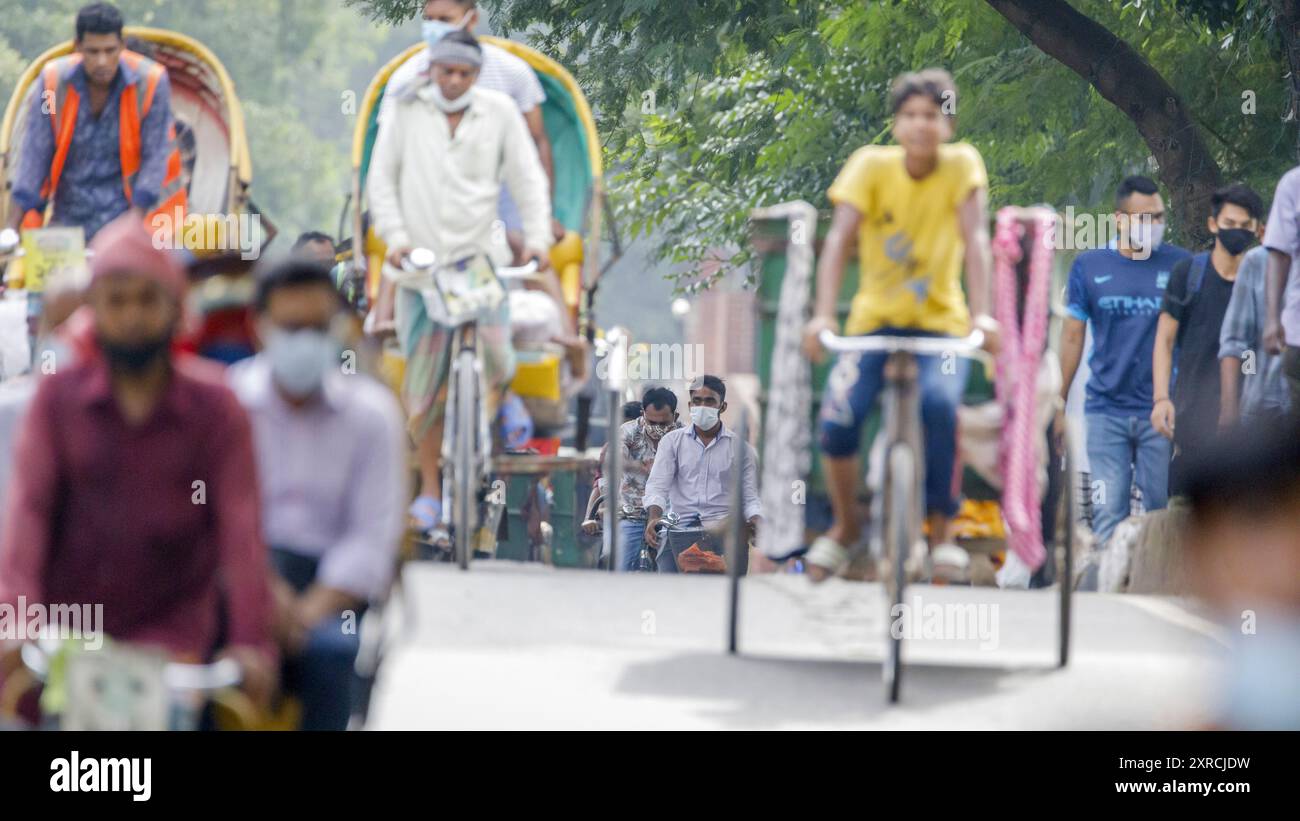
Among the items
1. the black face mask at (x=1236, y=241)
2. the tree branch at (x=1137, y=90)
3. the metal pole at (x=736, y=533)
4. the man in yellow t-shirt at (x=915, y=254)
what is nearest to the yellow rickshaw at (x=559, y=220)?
the metal pole at (x=736, y=533)

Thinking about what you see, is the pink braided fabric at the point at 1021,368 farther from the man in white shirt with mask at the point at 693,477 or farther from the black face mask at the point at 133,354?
the man in white shirt with mask at the point at 693,477

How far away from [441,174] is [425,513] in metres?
1.41

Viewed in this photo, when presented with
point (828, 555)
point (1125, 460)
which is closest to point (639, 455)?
point (1125, 460)

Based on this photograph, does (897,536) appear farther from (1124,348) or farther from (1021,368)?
(1124,348)

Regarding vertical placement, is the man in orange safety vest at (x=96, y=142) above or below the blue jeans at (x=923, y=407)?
above

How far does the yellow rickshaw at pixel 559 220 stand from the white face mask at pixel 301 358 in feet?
18.7

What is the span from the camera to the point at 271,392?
6914 mm

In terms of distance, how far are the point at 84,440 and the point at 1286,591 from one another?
2644 millimetres

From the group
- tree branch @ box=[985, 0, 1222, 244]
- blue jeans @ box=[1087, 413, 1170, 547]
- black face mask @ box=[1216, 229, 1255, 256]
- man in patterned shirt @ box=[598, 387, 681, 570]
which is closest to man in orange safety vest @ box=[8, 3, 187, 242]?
man in patterned shirt @ box=[598, 387, 681, 570]

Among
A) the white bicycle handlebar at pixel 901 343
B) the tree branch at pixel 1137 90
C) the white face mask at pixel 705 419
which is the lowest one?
the white face mask at pixel 705 419

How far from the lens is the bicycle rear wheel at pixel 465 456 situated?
1180 cm

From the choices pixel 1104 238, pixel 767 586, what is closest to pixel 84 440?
pixel 767 586

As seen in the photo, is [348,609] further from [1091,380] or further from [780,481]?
[1091,380]
